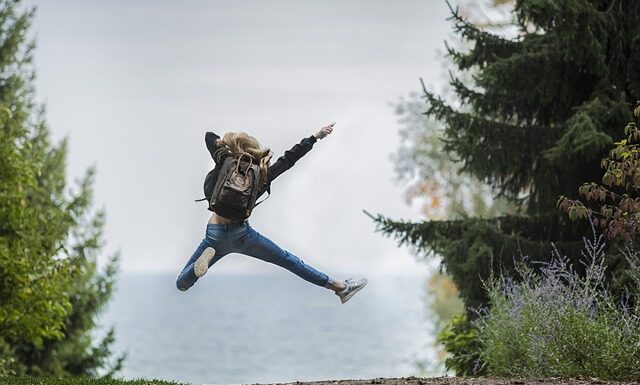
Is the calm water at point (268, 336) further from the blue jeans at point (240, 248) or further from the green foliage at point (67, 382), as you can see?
the blue jeans at point (240, 248)

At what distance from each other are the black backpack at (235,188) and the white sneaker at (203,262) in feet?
1.10

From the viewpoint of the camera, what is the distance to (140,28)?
59.9 m

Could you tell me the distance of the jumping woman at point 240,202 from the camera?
8.70 meters

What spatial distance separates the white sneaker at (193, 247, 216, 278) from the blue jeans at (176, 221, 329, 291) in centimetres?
10

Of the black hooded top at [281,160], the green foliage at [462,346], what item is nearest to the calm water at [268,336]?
the green foliage at [462,346]

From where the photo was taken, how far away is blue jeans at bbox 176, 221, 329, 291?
28.9 ft

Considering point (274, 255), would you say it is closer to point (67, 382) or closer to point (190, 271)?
point (190, 271)

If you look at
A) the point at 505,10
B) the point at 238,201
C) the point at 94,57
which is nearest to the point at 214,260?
the point at 238,201

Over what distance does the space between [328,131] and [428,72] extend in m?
43.2

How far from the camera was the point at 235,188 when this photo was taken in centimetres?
862

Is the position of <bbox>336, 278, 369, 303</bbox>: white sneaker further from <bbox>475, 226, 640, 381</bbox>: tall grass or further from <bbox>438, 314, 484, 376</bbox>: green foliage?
<bbox>438, 314, 484, 376</bbox>: green foliage

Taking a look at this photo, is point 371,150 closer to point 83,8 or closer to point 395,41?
point 395,41

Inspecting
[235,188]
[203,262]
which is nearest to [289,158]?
[235,188]

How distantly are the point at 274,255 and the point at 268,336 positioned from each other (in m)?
60.9
